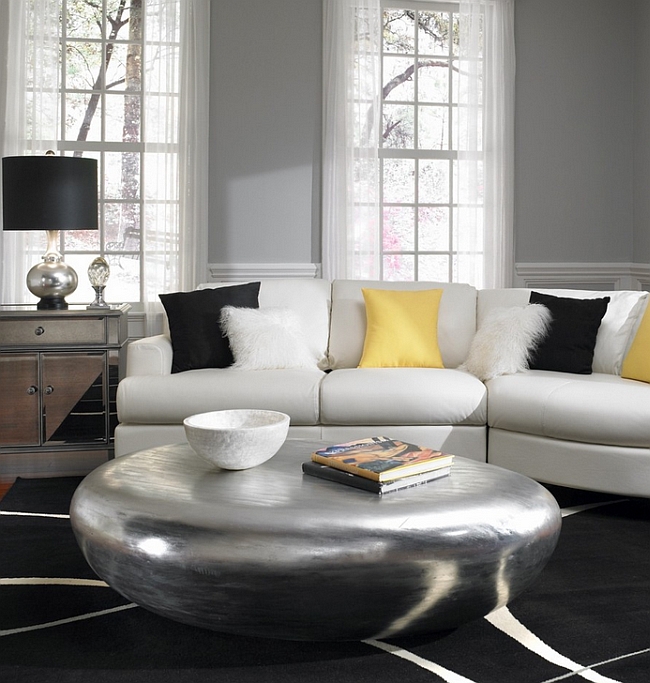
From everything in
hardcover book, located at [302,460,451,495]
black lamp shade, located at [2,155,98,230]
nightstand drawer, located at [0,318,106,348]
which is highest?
black lamp shade, located at [2,155,98,230]

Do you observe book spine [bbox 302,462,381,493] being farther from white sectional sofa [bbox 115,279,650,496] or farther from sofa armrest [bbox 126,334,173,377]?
sofa armrest [bbox 126,334,173,377]

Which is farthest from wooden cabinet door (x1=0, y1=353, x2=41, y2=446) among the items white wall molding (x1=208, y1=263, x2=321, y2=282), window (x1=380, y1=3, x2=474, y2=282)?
window (x1=380, y1=3, x2=474, y2=282)

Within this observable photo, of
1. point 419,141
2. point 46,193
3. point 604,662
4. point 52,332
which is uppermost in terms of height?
point 419,141

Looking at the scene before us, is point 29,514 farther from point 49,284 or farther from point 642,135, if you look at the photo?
point 642,135

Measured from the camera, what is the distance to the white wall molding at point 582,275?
549 centimetres

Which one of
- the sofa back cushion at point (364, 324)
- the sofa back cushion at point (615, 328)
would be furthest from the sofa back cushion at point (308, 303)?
the sofa back cushion at point (615, 328)

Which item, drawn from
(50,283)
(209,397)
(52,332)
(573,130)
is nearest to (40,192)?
(50,283)

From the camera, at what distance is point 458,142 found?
5.33 metres

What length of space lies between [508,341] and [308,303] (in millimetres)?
1004

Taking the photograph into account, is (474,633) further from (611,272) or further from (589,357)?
(611,272)

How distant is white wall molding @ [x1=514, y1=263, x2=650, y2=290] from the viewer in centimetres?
549

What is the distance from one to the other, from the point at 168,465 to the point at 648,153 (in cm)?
439

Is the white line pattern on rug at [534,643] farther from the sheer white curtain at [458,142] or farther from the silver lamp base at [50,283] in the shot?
the sheer white curtain at [458,142]

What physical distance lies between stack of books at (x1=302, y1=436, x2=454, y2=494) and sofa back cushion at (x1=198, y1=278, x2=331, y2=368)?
1.76m
